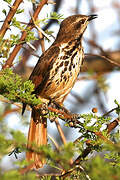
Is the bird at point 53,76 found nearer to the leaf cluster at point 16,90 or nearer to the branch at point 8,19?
the branch at point 8,19

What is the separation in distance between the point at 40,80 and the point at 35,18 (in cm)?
86

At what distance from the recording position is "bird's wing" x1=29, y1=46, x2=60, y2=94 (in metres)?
3.64

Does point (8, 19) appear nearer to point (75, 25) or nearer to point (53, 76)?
point (53, 76)

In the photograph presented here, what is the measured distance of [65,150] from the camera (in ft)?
4.32

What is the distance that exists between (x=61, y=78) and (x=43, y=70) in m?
0.21

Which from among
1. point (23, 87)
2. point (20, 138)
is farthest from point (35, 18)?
point (20, 138)

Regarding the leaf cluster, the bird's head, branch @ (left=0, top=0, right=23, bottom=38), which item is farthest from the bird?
the leaf cluster

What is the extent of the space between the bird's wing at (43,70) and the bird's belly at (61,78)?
6 cm

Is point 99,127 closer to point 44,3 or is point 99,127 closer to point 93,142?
point 93,142

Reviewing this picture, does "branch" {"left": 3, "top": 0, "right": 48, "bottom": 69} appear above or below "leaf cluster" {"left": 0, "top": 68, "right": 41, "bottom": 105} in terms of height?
above

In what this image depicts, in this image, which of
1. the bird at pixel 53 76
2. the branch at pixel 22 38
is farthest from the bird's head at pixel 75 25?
the branch at pixel 22 38

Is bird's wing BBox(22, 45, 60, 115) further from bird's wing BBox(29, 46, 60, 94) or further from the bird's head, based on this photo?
the bird's head

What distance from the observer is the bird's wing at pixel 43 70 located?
3643mm

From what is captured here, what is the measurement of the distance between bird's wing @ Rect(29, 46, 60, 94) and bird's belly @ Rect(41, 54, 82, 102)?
55mm
